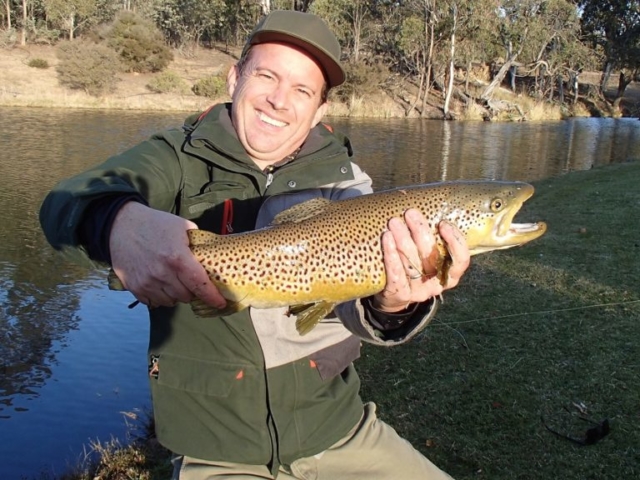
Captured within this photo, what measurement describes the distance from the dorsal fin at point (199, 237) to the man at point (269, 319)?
240 millimetres

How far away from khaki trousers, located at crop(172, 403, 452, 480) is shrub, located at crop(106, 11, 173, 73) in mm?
45477

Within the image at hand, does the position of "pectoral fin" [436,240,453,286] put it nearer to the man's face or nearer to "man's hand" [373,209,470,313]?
"man's hand" [373,209,470,313]

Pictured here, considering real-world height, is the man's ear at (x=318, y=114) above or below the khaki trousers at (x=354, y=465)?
above

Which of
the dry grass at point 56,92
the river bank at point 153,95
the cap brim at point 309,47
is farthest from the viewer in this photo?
the river bank at point 153,95

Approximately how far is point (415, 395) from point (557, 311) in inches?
96.9

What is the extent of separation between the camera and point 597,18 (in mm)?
57531

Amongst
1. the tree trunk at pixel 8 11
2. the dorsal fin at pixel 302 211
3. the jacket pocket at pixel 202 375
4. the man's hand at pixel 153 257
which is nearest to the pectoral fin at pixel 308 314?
the jacket pocket at pixel 202 375

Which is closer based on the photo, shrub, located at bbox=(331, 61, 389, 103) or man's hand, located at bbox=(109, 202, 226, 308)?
man's hand, located at bbox=(109, 202, 226, 308)

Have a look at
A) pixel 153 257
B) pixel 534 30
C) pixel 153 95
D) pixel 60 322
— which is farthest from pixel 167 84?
pixel 153 257

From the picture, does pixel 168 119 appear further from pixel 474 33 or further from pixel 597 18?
pixel 597 18

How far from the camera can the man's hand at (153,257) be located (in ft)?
7.30

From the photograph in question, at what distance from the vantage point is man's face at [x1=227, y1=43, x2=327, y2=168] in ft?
10.8

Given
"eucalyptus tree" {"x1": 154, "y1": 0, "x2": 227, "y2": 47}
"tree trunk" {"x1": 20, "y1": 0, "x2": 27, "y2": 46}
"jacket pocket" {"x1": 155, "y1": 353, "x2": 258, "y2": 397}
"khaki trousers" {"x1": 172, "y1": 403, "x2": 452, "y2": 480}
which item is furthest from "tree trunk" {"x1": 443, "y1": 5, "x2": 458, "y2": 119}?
"jacket pocket" {"x1": 155, "y1": 353, "x2": 258, "y2": 397}

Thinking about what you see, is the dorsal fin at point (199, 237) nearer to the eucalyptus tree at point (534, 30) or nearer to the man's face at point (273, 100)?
the man's face at point (273, 100)
